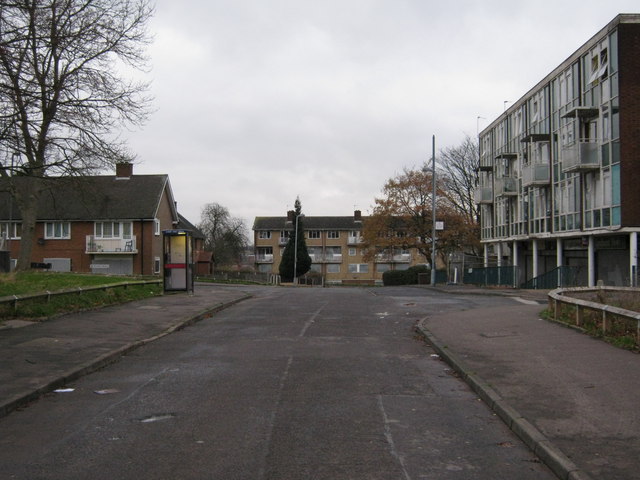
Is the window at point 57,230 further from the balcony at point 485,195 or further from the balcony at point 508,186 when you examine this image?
the balcony at point 508,186

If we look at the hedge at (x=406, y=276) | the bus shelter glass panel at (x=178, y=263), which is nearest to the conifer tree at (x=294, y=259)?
the hedge at (x=406, y=276)

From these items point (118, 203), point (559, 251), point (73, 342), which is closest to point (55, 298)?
point (73, 342)

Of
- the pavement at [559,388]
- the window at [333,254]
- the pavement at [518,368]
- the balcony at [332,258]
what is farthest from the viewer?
the window at [333,254]

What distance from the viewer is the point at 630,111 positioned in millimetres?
27938

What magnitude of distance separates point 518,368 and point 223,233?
95341 millimetres

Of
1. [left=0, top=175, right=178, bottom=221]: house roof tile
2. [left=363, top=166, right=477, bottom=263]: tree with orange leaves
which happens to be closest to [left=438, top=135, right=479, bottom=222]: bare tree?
[left=363, top=166, right=477, bottom=263]: tree with orange leaves

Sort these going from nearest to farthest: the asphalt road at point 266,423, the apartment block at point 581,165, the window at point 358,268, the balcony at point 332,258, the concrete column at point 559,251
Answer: the asphalt road at point 266,423
the apartment block at point 581,165
the concrete column at point 559,251
the window at point 358,268
the balcony at point 332,258

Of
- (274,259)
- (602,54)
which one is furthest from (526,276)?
(274,259)

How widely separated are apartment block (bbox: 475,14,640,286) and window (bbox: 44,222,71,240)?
33.8 metres

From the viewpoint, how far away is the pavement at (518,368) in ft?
19.4

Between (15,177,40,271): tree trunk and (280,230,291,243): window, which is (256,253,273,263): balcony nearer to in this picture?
(280,230,291,243): window

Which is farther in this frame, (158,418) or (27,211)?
(27,211)

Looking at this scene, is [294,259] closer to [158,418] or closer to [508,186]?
[508,186]

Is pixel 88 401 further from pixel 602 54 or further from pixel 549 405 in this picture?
pixel 602 54
